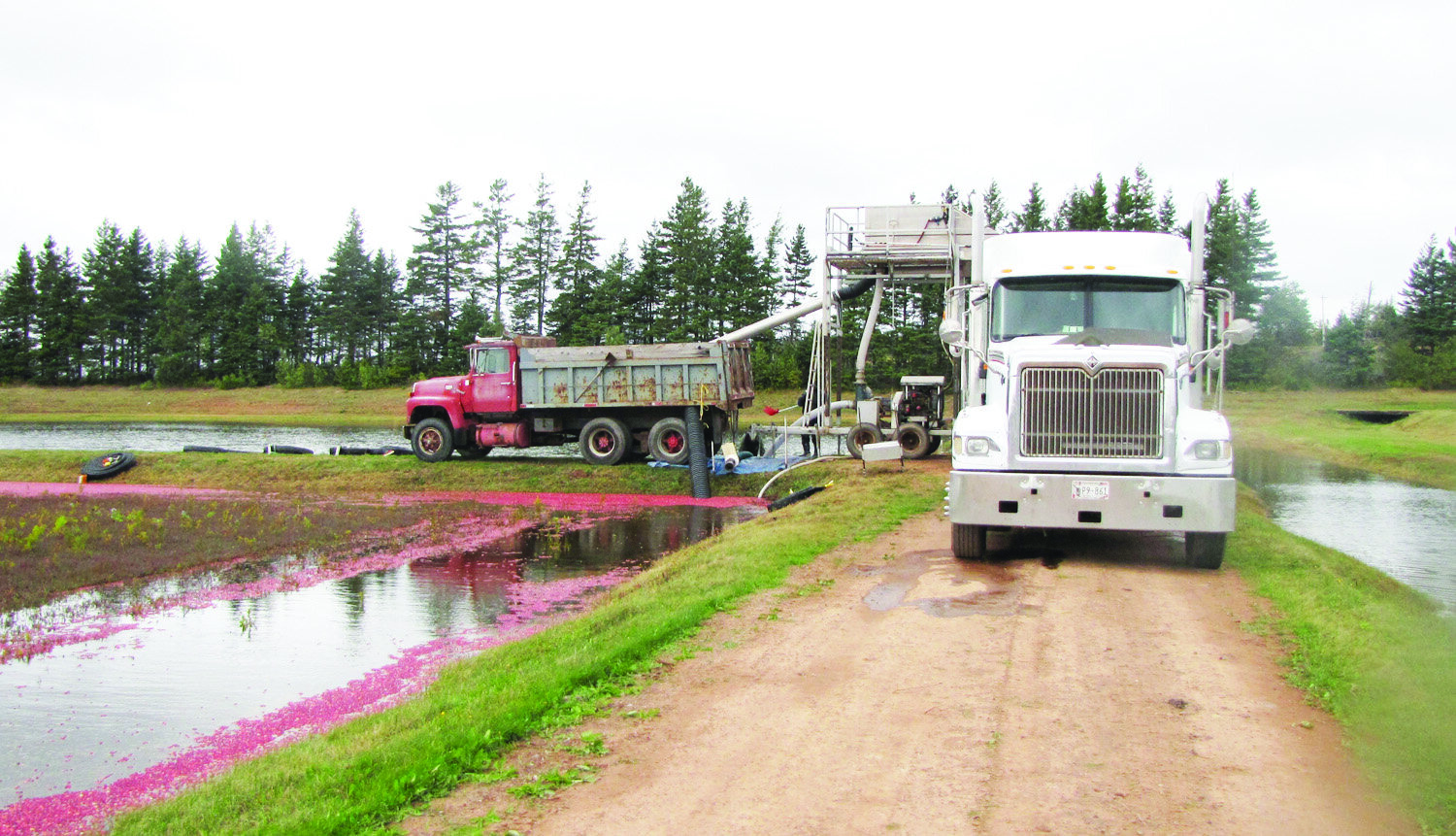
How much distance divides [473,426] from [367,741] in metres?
21.6

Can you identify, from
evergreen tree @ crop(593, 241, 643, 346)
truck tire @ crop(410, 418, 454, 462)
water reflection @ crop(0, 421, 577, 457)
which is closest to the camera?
truck tire @ crop(410, 418, 454, 462)

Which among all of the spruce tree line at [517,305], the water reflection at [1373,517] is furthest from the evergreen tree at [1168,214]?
the water reflection at [1373,517]

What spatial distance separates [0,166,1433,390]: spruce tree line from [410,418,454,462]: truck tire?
98.9ft

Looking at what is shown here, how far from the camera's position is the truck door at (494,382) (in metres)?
26.7

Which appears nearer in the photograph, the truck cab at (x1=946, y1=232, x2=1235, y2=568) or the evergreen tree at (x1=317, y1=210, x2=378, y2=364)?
the truck cab at (x1=946, y1=232, x2=1235, y2=568)

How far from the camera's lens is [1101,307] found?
1091 cm

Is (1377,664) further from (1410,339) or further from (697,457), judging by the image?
(1410,339)

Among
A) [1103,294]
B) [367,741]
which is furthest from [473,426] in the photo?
[367,741]

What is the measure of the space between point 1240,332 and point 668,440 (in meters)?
17.2

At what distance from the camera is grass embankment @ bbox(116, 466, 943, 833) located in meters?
5.02

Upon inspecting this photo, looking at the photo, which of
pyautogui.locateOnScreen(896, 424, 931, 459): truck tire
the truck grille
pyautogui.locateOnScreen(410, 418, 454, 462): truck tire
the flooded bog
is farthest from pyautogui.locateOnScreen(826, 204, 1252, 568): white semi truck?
pyautogui.locateOnScreen(410, 418, 454, 462): truck tire

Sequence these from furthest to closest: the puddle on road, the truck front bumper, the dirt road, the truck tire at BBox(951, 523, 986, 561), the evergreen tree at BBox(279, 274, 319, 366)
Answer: the evergreen tree at BBox(279, 274, 319, 366), the truck tire at BBox(951, 523, 986, 561), the truck front bumper, the puddle on road, the dirt road

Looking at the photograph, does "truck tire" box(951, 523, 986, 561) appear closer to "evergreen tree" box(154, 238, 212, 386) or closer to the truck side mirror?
the truck side mirror

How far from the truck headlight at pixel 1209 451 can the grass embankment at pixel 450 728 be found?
13.1ft
